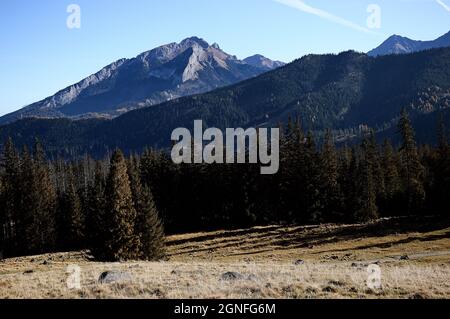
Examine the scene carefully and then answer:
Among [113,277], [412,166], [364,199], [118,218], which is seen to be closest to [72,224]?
[118,218]

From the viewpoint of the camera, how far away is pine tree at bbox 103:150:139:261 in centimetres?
4644

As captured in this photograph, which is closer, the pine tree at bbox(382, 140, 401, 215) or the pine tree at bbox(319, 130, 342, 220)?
the pine tree at bbox(319, 130, 342, 220)

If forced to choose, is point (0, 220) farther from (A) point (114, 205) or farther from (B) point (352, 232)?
(B) point (352, 232)

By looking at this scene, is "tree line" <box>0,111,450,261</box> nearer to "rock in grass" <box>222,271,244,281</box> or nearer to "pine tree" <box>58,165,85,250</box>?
"pine tree" <box>58,165,85,250</box>

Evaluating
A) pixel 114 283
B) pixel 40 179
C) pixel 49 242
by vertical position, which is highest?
pixel 40 179

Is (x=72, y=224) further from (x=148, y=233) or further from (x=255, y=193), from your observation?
(x=148, y=233)

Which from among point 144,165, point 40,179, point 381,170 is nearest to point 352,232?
point 381,170

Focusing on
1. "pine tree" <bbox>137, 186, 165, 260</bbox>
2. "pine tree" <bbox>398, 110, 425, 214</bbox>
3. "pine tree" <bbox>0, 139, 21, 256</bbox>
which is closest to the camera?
"pine tree" <bbox>137, 186, 165, 260</bbox>

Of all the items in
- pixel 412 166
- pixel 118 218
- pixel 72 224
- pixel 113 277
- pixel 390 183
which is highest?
pixel 412 166

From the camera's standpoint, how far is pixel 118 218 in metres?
46.5

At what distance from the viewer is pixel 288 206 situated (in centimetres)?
7944

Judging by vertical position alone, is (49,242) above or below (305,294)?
below

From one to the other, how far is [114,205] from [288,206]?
3954cm

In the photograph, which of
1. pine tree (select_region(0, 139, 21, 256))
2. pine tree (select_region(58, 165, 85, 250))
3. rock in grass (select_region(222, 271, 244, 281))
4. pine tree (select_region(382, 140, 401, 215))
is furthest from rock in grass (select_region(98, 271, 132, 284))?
pine tree (select_region(382, 140, 401, 215))
